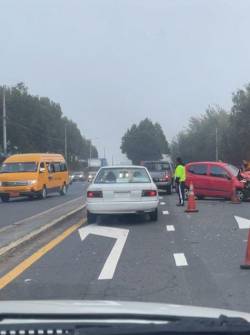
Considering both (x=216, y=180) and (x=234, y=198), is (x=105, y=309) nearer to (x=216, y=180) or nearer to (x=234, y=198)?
(x=234, y=198)

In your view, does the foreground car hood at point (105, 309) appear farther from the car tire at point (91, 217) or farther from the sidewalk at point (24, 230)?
the car tire at point (91, 217)

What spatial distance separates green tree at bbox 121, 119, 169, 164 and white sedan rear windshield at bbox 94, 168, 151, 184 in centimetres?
10608

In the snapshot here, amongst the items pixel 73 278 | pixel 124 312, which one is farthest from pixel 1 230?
pixel 124 312

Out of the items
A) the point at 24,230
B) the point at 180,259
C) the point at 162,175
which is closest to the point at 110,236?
the point at 24,230

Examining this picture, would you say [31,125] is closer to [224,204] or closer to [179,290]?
[224,204]

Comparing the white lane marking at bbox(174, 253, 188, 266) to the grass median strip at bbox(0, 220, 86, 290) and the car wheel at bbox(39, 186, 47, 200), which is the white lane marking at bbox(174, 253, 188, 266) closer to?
the grass median strip at bbox(0, 220, 86, 290)

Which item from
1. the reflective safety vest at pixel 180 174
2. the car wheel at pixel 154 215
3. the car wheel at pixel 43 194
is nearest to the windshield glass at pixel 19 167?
the car wheel at pixel 43 194

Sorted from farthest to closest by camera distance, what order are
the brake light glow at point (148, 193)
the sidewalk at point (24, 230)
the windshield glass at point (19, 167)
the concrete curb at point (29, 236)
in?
the windshield glass at point (19, 167) < the brake light glow at point (148, 193) < the sidewalk at point (24, 230) < the concrete curb at point (29, 236)

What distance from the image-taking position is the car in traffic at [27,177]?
33.2m

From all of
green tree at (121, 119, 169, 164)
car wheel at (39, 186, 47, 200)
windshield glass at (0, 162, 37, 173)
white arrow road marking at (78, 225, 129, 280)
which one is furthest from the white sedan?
green tree at (121, 119, 169, 164)

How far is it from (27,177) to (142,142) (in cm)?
9885

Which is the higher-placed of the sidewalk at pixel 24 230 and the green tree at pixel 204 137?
the green tree at pixel 204 137

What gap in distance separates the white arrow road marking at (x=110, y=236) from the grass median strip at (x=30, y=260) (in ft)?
1.39

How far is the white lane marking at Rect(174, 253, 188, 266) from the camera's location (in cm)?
1123
